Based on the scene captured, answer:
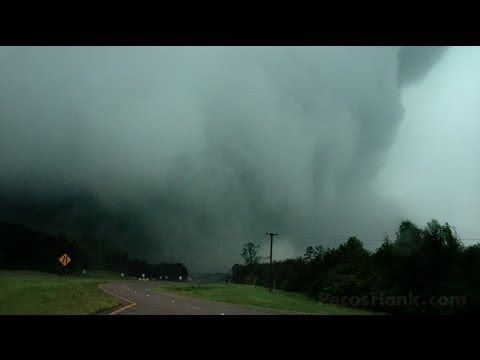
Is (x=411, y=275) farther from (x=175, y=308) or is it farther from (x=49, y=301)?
(x=49, y=301)

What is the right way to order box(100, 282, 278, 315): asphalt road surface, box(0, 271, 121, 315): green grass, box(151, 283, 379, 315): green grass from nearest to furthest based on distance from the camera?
box(0, 271, 121, 315): green grass, box(100, 282, 278, 315): asphalt road surface, box(151, 283, 379, 315): green grass

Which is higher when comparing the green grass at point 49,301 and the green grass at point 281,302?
the green grass at point 281,302

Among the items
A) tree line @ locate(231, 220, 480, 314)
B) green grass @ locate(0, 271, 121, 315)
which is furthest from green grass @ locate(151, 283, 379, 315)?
green grass @ locate(0, 271, 121, 315)

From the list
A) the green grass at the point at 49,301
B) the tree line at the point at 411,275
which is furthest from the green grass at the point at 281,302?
the green grass at the point at 49,301

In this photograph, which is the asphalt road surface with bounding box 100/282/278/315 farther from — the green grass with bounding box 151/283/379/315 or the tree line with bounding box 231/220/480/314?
the tree line with bounding box 231/220/480/314

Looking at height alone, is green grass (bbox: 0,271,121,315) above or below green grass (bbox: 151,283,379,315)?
below

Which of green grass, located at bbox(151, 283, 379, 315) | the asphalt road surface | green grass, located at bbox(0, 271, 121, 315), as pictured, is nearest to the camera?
green grass, located at bbox(0, 271, 121, 315)

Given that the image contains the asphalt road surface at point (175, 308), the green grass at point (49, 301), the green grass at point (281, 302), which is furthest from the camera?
the green grass at point (281, 302)

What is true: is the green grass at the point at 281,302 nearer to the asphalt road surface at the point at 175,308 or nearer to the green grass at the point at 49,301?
the asphalt road surface at the point at 175,308

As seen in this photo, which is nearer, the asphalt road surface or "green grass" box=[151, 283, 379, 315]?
the asphalt road surface

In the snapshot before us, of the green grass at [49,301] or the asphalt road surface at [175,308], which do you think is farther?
the asphalt road surface at [175,308]
